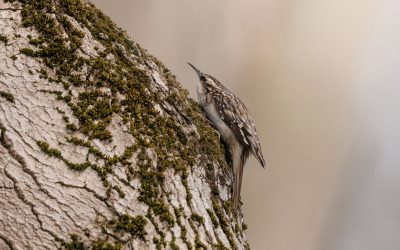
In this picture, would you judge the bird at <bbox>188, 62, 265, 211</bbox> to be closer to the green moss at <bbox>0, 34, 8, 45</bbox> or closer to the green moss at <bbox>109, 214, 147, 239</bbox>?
the green moss at <bbox>109, 214, 147, 239</bbox>

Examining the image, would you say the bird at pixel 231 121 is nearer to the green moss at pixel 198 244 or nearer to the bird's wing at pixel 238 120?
the bird's wing at pixel 238 120

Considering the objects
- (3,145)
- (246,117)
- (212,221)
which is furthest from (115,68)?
→ (246,117)

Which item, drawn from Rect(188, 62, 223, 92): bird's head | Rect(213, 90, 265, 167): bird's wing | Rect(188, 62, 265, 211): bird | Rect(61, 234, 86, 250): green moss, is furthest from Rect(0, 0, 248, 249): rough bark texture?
Rect(188, 62, 223, 92): bird's head

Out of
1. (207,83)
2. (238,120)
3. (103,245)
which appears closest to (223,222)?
(103,245)

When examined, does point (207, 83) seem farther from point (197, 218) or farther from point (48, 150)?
point (48, 150)

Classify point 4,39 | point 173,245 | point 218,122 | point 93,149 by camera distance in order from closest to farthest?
point 173,245 < point 93,149 < point 4,39 < point 218,122

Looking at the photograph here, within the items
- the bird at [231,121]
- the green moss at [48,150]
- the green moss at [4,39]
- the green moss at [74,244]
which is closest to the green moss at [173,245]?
the green moss at [74,244]

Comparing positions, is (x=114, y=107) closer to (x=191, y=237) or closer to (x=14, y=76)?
(x=14, y=76)
